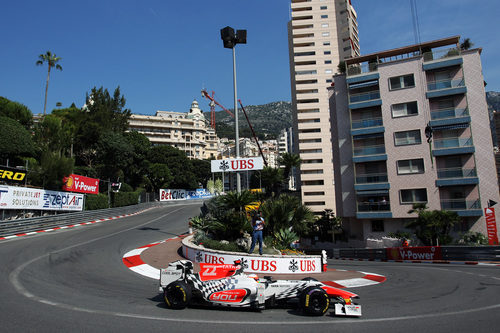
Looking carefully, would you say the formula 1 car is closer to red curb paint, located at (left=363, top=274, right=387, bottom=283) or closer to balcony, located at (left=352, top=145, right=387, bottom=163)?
red curb paint, located at (left=363, top=274, right=387, bottom=283)

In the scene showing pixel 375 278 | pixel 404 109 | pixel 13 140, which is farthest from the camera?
pixel 13 140

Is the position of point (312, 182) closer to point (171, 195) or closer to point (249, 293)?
point (171, 195)

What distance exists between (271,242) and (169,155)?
212 ft

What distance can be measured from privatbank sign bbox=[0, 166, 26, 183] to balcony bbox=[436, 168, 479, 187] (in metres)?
37.3

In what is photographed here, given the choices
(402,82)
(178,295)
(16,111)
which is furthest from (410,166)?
(16,111)

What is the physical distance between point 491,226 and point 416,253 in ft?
37.8

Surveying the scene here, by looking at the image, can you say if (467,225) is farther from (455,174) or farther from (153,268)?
(153,268)

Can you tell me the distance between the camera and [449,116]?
29625 mm

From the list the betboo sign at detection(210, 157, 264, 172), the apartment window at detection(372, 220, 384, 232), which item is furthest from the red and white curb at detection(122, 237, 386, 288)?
the apartment window at detection(372, 220, 384, 232)

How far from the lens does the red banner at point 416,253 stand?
18.6 meters

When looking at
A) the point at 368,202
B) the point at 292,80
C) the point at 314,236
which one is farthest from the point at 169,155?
the point at 368,202

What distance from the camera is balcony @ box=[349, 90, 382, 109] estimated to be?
3278 cm

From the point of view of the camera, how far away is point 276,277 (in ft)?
33.4

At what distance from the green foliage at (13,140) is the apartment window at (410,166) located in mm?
41510
